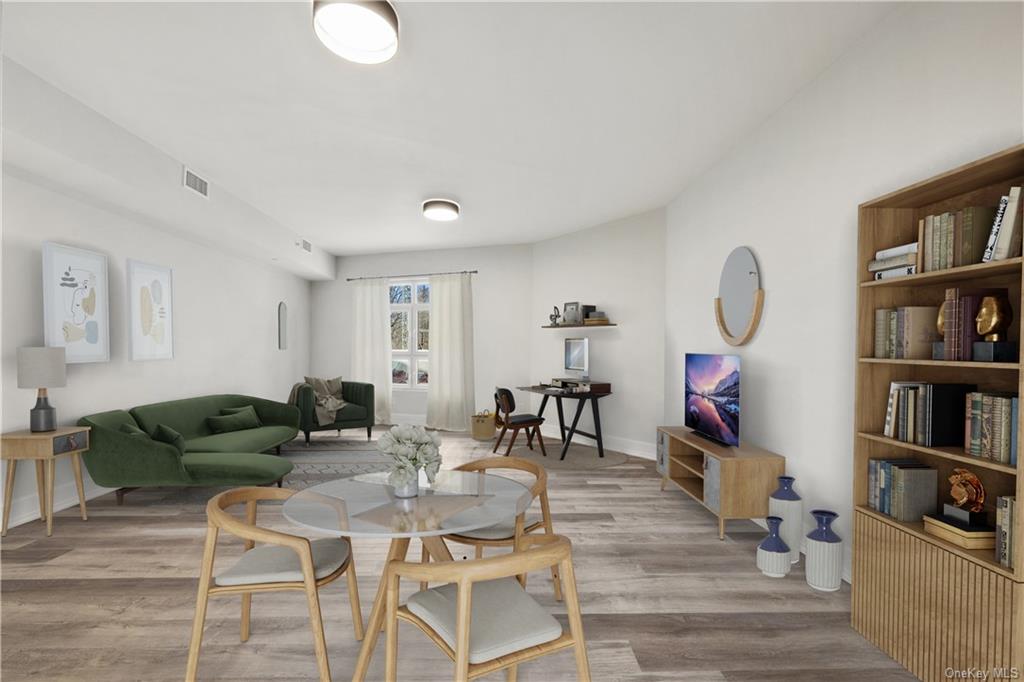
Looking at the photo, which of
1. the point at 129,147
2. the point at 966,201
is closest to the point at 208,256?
the point at 129,147

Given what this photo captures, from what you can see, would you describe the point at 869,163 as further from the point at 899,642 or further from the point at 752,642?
the point at 752,642

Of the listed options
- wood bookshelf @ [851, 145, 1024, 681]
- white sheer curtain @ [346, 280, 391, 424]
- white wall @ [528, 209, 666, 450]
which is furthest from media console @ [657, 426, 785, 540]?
white sheer curtain @ [346, 280, 391, 424]

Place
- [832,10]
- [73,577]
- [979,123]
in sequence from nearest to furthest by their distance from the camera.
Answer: [979,123] → [832,10] → [73,577]

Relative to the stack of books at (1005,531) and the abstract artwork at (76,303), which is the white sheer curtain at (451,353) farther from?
the stack of books at (1005,531)

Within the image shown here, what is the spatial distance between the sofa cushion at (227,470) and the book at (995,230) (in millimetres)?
4470

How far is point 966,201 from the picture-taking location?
2.15 meters

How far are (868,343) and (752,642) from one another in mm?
1443

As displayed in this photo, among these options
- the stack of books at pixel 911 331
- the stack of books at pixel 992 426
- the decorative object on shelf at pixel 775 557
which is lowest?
the decorative object on shelf at pixel 775 557

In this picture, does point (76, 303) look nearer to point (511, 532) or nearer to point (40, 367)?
point (40, 367)

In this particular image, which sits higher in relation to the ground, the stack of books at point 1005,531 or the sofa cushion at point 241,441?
the stack of books at point 1005,531

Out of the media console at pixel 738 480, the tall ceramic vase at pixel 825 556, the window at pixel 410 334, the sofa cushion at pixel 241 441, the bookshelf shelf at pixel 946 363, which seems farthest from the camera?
the window at pixel 410 334

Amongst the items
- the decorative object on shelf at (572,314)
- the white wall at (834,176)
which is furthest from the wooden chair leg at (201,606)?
the decorative object on shelf at (572,314)

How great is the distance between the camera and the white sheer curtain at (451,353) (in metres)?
7.68

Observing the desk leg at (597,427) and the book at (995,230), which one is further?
the desk leg at (597,427)
